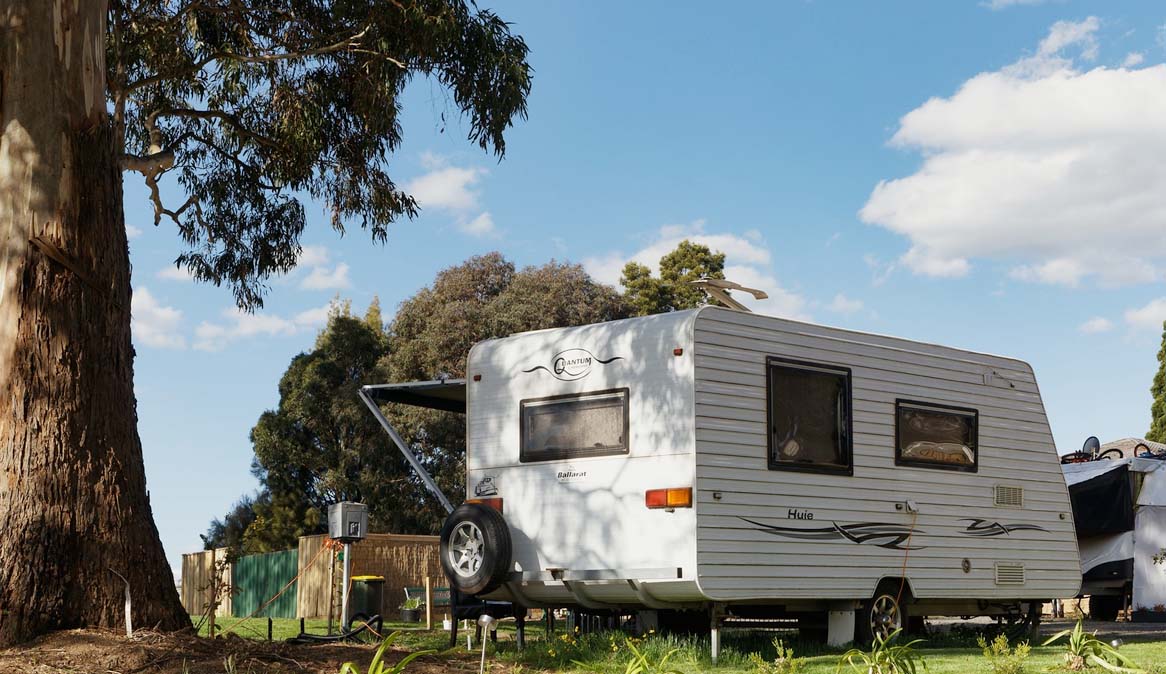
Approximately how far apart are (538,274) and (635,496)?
23.6m

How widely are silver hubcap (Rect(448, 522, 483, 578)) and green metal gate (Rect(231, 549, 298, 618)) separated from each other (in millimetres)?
14500

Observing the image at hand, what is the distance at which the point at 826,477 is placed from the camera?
11188mm

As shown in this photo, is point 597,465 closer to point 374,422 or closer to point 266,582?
point 266,582

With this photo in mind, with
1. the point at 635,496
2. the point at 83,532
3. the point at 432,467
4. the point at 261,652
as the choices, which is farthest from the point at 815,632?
the point at 432,467

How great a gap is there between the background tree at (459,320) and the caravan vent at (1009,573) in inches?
766

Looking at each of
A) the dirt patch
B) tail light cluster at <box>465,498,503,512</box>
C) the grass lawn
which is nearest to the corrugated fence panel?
the grass lawn

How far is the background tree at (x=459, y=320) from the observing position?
105ft

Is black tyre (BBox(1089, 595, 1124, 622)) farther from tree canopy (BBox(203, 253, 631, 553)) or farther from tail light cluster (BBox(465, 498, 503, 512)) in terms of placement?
tree canopy (BBox(203, 253, 631, 553))

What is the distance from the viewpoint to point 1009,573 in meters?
12.8

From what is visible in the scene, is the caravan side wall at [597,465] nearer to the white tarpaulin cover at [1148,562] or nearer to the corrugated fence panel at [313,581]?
the white tarpaulin cover at [1148,562]

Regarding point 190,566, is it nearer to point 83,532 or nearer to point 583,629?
point 583,629

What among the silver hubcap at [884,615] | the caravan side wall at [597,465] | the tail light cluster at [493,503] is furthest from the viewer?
the silver hubcap at [884,615]

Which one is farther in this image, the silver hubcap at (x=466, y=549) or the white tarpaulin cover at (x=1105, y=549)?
the white tarpaulin cover at (x=1105, y=549)

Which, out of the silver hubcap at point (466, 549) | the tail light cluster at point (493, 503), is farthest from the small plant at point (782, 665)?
the tail light cluster at point (493, 503)
